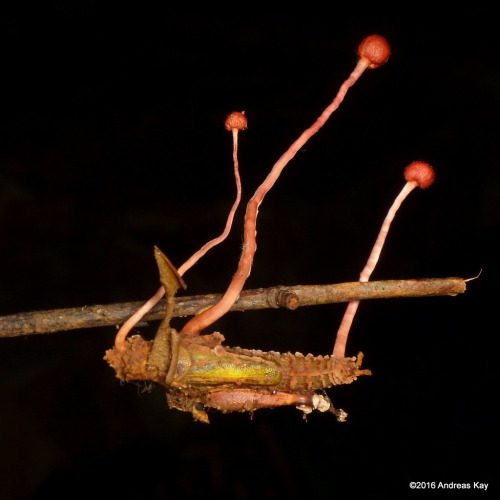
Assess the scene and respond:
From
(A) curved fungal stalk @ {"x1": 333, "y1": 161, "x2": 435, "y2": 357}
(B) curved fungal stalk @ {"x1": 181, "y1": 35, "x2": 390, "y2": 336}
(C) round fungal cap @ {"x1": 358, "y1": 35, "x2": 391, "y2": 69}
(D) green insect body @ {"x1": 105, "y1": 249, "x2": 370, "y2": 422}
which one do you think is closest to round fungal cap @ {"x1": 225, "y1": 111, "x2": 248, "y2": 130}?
(B) curved fungal stalk @ {"x1": 181, "y1": 35, "x2": 390, "y2": 336}

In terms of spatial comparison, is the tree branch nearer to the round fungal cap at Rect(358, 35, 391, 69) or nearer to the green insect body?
the green insect body

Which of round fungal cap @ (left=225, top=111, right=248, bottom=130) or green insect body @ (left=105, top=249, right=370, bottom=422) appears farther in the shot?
round fungal cap @ (left=225, top=111, right=248, bottom=130)

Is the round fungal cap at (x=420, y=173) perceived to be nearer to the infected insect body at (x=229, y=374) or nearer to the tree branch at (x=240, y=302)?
the tree branch at (x=240, y=302)

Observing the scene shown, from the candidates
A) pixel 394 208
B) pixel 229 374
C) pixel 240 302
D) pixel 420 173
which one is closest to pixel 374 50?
pixel 420 173

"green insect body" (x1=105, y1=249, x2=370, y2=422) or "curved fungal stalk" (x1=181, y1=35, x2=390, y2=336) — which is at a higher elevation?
"curved fungal stalk" (x1=181, y1=35, x2=390, y2=336)

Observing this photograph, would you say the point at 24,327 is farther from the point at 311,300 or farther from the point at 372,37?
the point at 372,37

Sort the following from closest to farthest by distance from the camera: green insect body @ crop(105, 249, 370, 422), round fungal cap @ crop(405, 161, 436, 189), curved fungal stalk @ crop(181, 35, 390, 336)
→ green insect body @ crop(105, 249, 370, 422)
curved fungal stalk @ crop(181, 35, 390, 336)
round fungal cap @ crop(405, 161, 436, 189)

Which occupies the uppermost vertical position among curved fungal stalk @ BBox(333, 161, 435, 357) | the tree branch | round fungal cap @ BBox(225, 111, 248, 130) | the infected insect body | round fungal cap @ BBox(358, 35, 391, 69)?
round fungal cap @ BBox(358, 35, 391, 69)

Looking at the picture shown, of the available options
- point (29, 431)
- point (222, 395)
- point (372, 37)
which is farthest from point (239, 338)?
point (372, 37)
